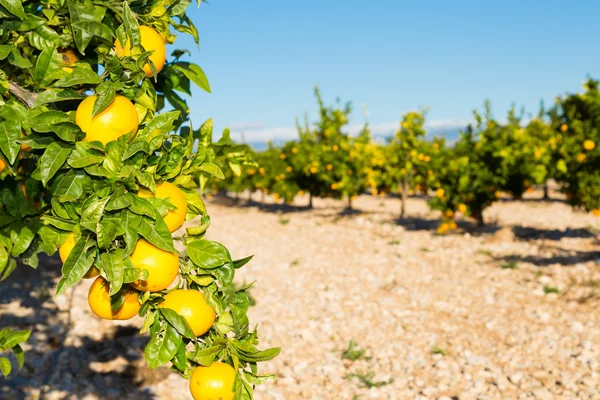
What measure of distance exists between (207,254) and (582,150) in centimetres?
1144

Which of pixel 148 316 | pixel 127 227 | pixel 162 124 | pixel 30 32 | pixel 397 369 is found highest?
pixel 30 32

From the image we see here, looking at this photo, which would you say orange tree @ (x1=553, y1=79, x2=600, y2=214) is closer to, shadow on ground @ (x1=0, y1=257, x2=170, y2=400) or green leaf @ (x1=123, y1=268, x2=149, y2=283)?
shadow on ground @ (x1=0, y1=257, x2=170, y2=400)

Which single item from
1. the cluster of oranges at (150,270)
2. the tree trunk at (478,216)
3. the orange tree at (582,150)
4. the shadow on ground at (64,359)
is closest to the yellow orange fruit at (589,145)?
the orange tree at (582,150)

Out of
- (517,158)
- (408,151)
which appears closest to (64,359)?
(517,158)

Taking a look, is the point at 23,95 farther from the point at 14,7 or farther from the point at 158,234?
the point at 158,234

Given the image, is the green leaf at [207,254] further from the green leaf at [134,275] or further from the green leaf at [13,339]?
the green leaf at [13,339]

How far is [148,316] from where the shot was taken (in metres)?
1.38

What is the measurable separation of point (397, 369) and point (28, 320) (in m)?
4.16

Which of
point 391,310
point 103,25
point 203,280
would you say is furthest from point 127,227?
point 391,310

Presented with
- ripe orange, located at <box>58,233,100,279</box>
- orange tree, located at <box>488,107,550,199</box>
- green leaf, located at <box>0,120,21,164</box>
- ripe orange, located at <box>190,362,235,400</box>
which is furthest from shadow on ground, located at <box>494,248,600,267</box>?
green leaf, located at <box>0,120,21,164</box>

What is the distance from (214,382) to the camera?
1402mm

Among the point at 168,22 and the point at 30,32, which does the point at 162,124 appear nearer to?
the point at 168,22

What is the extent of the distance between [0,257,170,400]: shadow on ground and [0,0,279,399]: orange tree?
3.35m

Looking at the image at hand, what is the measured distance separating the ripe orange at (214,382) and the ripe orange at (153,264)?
0.95 ft
